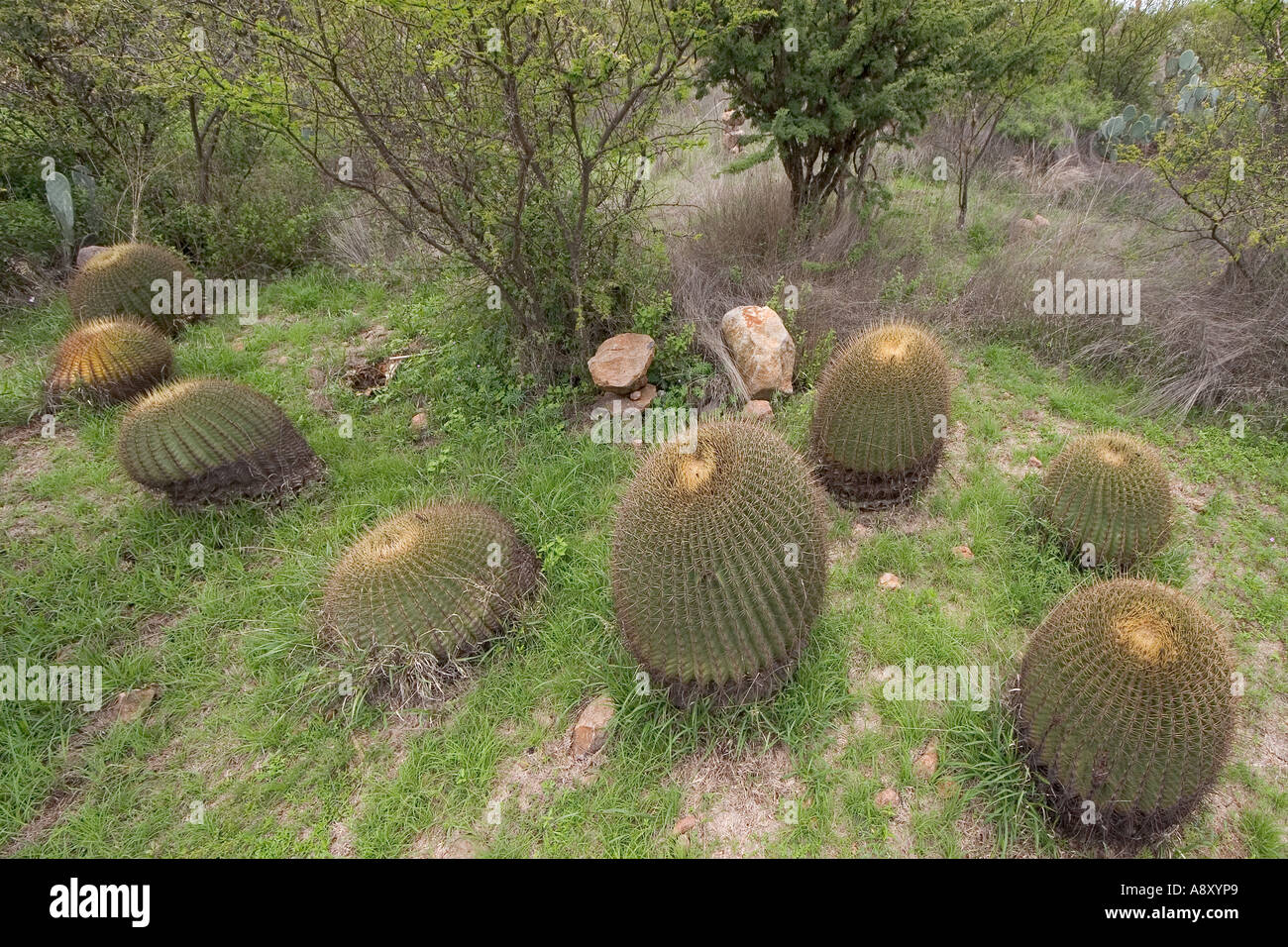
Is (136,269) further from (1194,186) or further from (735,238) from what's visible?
(1194,186)

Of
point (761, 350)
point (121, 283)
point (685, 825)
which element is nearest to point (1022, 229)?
point (761, 350)

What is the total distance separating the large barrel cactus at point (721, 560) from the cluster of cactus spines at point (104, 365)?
5.02m

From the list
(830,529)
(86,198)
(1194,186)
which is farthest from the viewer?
(86,198)

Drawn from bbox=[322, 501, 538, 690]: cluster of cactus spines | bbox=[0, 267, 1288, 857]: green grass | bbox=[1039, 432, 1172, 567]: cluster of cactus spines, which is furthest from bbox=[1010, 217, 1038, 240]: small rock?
bbox=[322, 501, 538, 690]: cluster of cactus spines

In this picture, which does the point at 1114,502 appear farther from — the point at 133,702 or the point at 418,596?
the point at 133,702

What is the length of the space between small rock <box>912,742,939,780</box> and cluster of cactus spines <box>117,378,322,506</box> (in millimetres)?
4147

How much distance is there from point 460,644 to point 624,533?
1.17 m

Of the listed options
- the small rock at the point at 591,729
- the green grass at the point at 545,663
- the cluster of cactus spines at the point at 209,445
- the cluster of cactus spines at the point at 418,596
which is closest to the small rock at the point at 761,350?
the green grass at the point at 545,663

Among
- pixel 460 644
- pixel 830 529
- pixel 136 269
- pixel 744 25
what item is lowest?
pixel 460 644

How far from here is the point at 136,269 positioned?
6414 millimetres

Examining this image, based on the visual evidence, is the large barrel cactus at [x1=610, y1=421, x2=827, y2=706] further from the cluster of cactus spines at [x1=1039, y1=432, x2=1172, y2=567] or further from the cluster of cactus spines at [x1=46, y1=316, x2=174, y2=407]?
the cluster of cactus spines at [x1=46, y1=316, x2=174, y2=407]

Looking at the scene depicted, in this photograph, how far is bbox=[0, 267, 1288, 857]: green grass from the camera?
2734 mm

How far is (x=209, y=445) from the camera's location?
163 inches

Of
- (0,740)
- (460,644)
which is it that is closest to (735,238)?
(460,644)
